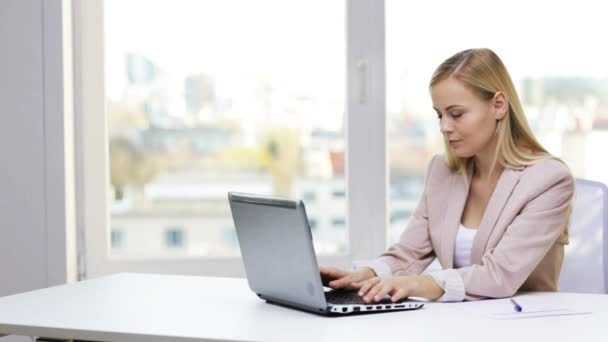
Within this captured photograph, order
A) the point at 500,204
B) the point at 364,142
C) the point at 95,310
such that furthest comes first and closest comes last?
the point at 364,142, the point at 500,204, the point at 95,310

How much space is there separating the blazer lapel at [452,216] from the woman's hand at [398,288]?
38cm

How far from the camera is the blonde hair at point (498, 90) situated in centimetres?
242

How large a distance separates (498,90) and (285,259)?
0.84m

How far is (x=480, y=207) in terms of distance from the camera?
8.26 ft

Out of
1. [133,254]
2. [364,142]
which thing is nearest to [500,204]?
[364,142]

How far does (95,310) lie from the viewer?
202cm

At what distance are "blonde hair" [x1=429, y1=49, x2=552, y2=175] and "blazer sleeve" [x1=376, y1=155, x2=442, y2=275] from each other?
261 mm

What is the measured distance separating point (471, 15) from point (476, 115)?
56.8 inches

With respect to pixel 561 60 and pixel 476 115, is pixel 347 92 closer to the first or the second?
pixel 561 60

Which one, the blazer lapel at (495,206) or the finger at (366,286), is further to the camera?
the blazer lapel at (495,206)

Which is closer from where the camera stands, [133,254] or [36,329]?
[36,329]

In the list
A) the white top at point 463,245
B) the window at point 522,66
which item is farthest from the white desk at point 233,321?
the window at point 522,66

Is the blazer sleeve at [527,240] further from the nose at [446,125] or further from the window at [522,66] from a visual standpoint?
the window at [522,66]

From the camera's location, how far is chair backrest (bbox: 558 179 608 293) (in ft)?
8.50
